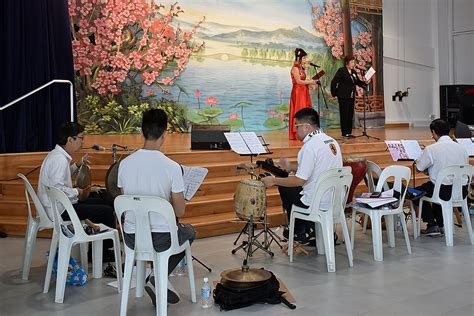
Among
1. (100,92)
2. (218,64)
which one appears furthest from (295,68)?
(100,92)

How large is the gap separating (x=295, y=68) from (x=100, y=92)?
3640 mm

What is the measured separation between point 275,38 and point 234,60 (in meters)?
1.32

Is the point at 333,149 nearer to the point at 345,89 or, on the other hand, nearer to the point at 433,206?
the point at 433,206

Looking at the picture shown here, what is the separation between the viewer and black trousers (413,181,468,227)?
5.45 metres

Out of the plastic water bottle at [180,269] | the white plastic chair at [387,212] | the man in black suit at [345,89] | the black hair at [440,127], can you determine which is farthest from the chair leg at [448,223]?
the man in black suit at [345,89]

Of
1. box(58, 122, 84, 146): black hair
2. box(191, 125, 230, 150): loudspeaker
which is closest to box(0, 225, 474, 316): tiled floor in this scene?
box(58, 122, 84, 146): black hair

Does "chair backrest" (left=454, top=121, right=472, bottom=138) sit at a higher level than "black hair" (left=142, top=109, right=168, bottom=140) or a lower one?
lower

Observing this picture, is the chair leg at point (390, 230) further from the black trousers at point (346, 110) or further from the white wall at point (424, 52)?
the white wall at point (424, 52)

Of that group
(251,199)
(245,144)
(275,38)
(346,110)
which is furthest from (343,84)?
(251,199)

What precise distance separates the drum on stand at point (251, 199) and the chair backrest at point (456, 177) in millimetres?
2062

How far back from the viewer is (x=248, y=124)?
467 inches

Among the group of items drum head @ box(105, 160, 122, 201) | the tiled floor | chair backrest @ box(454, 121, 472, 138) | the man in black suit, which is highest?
the man in black suit

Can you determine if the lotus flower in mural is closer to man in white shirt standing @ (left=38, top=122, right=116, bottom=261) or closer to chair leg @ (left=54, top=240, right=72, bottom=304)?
man in white shirt standing @ (left=38, top=122, right=116, bottom=261)

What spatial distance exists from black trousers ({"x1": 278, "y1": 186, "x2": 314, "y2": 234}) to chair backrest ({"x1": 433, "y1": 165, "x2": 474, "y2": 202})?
53.5 inches
